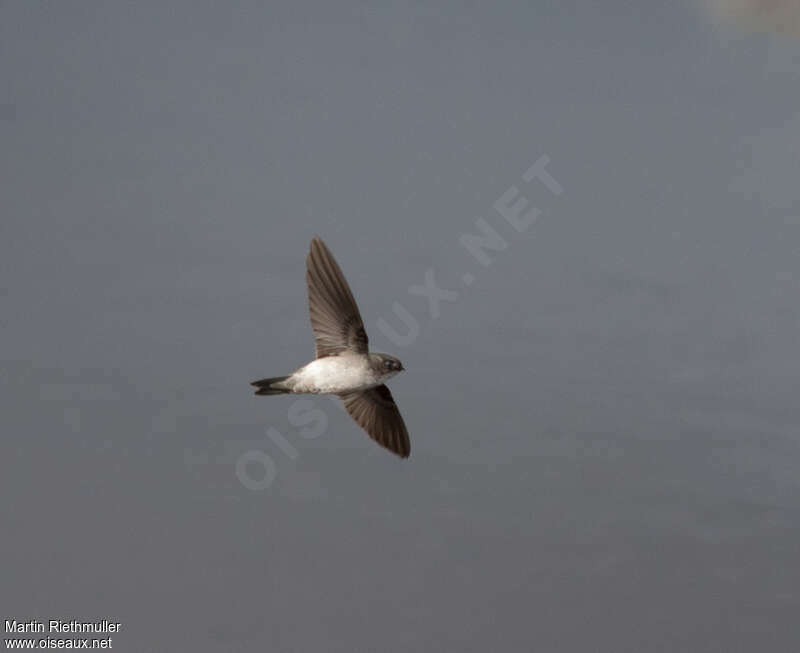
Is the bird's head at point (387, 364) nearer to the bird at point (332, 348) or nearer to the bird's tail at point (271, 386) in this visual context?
the bird at point (332, 348)

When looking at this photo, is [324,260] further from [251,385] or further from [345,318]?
[251,385]

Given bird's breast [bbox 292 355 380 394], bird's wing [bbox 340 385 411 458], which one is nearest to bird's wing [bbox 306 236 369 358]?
bird's breast [bbox 292 355 380 394]

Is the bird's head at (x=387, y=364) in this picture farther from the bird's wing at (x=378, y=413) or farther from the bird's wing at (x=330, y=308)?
the bird's wing at (x=378, y=413)

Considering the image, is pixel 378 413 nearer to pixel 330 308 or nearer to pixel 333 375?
pixel 333 375

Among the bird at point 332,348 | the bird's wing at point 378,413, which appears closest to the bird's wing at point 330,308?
the bird at point 332,348

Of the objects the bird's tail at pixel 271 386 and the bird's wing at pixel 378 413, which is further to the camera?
the bird's wing at pixel 378 413

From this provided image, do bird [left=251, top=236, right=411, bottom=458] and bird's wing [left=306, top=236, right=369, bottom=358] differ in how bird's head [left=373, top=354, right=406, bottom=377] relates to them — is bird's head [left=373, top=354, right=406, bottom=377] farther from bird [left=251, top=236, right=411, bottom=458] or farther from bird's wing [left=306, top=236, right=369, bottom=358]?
bird's wing [left=306, top=236, right=369, bottom=358]

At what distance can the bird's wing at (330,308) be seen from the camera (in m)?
10.8

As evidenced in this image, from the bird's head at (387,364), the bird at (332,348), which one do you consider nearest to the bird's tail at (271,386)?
the bird at (332,348)

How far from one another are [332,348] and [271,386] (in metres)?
0.80

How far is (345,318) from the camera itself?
10.9 meters

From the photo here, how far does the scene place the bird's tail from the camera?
34.9 ft

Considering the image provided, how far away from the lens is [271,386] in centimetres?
1067

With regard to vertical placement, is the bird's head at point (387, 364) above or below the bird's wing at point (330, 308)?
below
